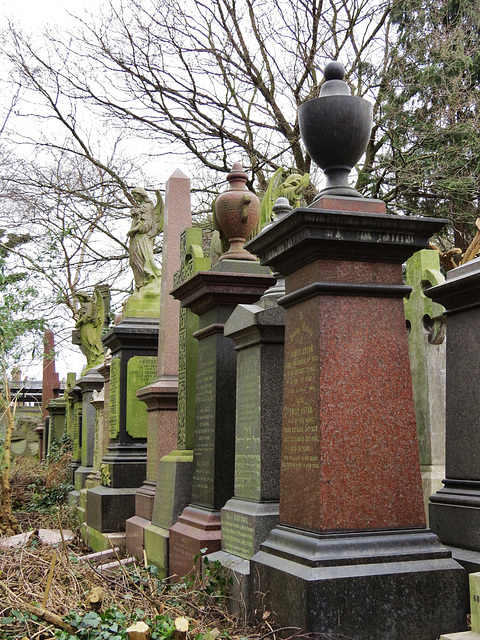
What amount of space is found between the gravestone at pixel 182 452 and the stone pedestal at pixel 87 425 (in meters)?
6.22

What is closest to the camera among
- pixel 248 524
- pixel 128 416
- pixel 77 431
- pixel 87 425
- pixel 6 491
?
pixel 248 524

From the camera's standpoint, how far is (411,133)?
1476 centimetres

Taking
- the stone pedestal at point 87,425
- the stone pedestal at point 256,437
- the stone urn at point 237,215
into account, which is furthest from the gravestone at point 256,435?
the stone pedestal at point 87,425

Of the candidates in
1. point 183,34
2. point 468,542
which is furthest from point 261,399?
point 183,34

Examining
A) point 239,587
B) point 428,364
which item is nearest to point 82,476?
point 428,364

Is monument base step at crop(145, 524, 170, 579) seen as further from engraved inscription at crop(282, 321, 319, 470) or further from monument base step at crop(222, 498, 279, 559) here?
engraved inscription at crop(282, 321, 319, 470)

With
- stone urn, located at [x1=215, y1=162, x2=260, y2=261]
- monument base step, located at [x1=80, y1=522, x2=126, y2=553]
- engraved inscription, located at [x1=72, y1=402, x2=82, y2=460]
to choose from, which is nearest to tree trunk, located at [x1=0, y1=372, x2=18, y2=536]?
monument base step, located at [x1=80, y1=522, x2=126, y2=553]

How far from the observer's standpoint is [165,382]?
29.7 feet

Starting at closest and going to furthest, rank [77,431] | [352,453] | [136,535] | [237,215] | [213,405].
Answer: [352,453], [213,405], [237,215], [136,535], [77,431]

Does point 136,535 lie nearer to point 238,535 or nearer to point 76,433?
point 238,535

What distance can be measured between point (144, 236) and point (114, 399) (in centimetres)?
252

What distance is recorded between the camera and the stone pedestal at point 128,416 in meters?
10.7

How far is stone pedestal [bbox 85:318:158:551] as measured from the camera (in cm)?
1074

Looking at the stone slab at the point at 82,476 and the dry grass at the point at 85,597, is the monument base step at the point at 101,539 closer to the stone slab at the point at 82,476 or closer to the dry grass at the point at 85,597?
the stone slab at the point at 82,476
